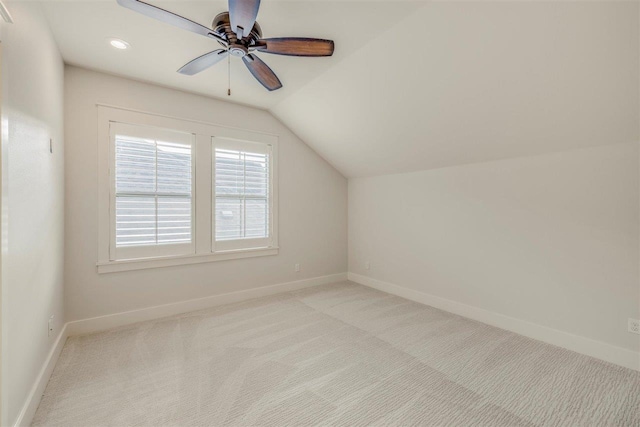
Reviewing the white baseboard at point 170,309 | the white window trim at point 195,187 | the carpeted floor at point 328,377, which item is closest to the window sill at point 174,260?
the white window trim at point 195,187

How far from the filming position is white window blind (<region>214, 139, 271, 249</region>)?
3734mm

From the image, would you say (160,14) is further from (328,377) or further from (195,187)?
(328,377)

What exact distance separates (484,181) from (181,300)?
12.6 ft

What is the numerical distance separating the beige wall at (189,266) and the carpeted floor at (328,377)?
1.45 ft

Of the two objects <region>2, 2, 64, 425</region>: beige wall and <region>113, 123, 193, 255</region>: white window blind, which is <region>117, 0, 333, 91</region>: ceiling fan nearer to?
<region>2, 2, 64, 425</region>: beige wall

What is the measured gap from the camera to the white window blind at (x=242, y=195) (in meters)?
3.73

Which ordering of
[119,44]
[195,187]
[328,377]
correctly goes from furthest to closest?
[195,187] → [119,44] → [328,377]

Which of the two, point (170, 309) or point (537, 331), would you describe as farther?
point (170, 309)

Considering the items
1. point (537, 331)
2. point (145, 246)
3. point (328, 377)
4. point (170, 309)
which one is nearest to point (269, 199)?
point (145, 246)

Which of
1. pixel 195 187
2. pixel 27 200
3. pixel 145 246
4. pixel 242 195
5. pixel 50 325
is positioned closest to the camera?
pixel 27 200

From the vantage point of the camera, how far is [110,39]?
2434 millimetres

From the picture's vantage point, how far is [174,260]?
3385 mm

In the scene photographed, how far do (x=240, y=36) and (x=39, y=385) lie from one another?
8.88 feet

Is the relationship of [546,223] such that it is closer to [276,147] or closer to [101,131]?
[276,147]
